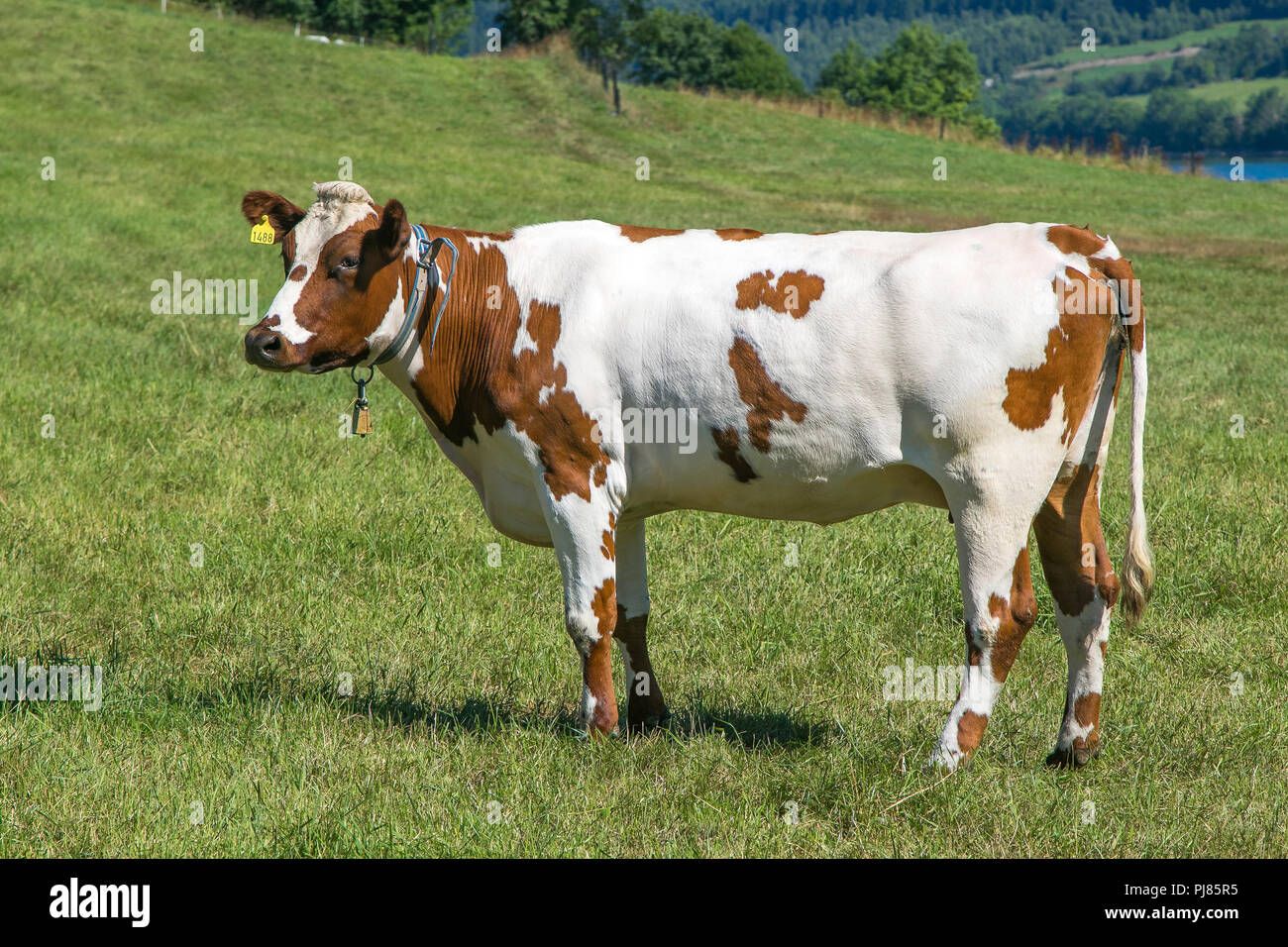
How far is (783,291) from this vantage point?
5047 millimetres

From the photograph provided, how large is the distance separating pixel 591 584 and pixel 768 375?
1.18 meters

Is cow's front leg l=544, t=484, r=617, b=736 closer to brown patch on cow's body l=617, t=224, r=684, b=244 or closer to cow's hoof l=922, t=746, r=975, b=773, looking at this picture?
brown patch on cow's body l=617, t=224, r=684, b=244

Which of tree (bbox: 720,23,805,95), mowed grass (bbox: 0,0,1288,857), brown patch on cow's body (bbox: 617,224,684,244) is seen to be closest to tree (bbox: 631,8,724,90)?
tree (bbox: 720,23,805,95)

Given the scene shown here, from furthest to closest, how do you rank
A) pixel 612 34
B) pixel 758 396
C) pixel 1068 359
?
pixel 612 34 < pixel 758 396 < pixel 1068 359

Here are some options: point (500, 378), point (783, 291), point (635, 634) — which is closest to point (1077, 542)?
point (783, 291)

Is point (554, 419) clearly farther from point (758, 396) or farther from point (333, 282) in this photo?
point (333, 282)

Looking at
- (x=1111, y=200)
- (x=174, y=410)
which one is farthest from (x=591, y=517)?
(x=1111, y=200)

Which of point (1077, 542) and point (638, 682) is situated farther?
point (638, 682)

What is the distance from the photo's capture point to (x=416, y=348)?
18.2ft

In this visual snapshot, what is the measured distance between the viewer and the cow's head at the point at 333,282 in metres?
5.11

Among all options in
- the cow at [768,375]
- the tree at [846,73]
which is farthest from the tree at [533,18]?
the cow at [768,375]

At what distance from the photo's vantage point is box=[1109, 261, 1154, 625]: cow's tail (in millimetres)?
5000

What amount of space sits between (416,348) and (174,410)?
18.2ft
